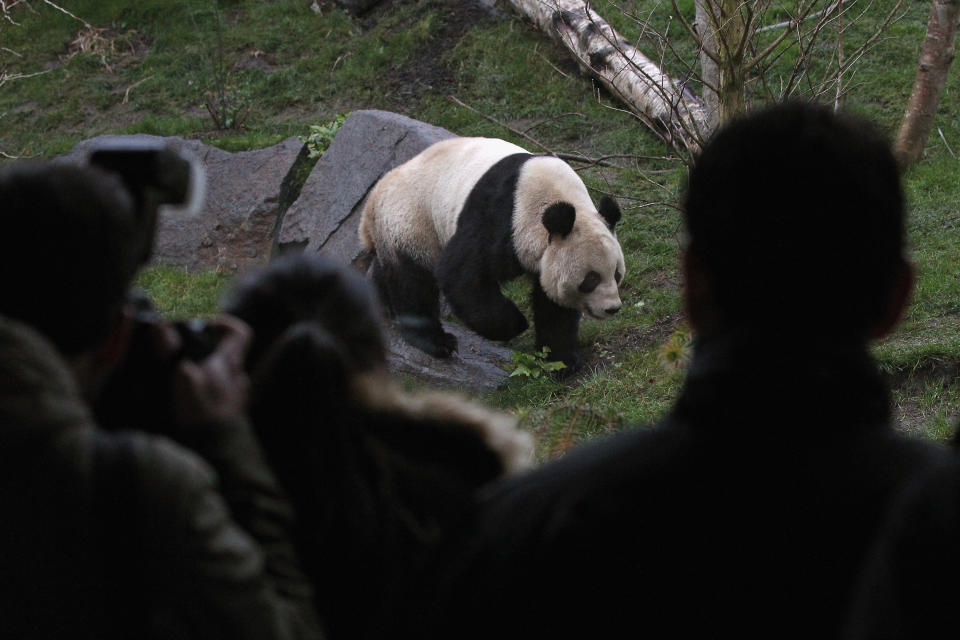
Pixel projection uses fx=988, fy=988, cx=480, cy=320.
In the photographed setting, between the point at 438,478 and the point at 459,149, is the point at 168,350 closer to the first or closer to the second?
the point at 438,478

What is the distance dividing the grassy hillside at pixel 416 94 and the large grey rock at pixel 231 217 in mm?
311

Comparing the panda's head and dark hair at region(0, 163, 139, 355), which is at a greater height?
the panda's head

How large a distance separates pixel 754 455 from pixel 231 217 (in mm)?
8051

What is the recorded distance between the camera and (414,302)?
7.29m

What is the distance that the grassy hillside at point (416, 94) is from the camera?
6.83m

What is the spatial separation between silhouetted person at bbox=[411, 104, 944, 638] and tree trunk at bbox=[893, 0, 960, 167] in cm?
663

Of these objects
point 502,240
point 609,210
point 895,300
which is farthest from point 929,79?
point 895,300

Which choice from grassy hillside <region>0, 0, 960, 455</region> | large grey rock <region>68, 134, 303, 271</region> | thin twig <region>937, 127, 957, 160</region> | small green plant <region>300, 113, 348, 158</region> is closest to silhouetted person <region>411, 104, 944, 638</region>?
grassy hillside <region>0, 0, 960, 455</region>

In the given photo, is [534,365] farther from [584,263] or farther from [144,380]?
[144,380]

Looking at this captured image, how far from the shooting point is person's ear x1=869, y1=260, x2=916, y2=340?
119 centimetres

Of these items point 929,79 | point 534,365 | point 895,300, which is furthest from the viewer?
point 929,79

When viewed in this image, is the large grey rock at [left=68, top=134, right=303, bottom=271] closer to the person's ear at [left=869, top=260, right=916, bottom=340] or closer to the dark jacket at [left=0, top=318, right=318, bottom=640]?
the dark jacket at [left=0, top=318, right=318, bottom=640]

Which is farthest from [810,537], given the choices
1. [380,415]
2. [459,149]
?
[459,149]

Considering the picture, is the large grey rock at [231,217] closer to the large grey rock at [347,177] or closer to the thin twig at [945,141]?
the large grey rock at [347,177]
